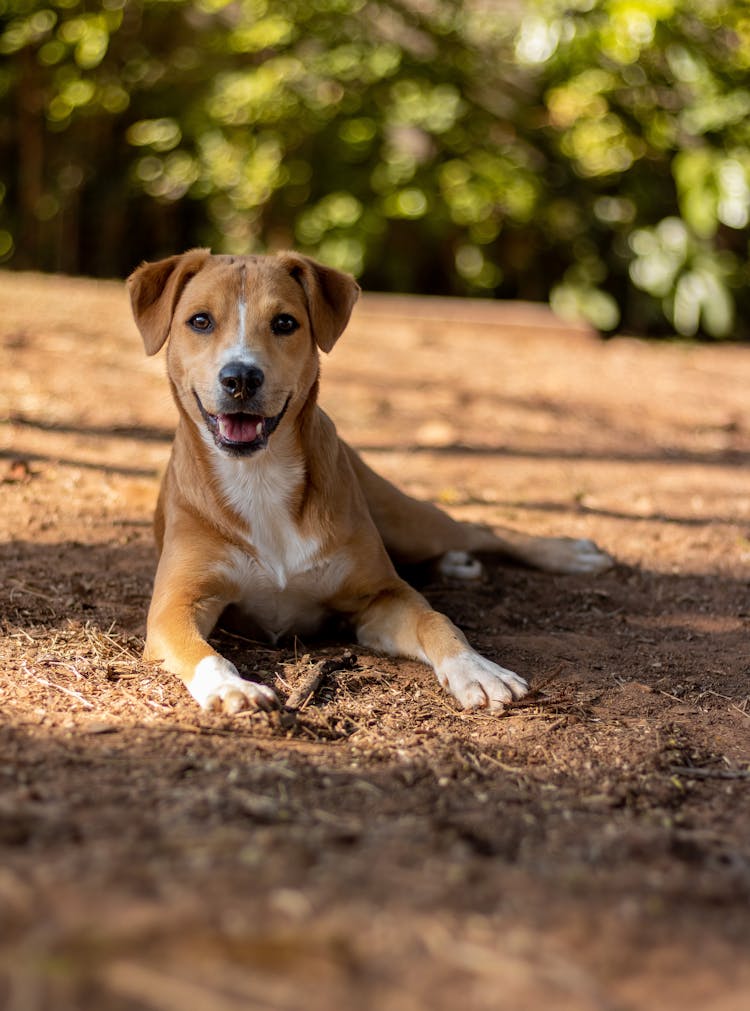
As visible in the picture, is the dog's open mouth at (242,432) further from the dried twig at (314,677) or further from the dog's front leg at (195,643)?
the dried twig at (314,677)

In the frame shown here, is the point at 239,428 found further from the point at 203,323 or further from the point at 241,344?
the point at 203,323

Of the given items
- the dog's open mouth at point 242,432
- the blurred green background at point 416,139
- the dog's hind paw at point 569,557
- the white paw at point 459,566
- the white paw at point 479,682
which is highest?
the blurred green background at point 416,139

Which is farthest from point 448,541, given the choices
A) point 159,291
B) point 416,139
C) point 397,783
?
point 416,139

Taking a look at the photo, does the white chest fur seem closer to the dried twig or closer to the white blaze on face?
the dried twig

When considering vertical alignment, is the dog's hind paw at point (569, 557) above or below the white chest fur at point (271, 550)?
below

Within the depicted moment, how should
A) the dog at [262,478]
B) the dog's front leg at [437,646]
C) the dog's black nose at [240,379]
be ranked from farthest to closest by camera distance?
1. the dog at [262,478]
2. the dog's black nose at [240,379]
3. the dog's front leg at [437,646]

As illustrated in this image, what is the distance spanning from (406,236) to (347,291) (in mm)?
7425

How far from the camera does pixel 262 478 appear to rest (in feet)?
14.9

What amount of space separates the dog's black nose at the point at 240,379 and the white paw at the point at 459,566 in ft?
5.58

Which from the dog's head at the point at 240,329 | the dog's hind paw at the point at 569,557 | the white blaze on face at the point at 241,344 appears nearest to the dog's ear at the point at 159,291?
the dog's head at the point at 240,329

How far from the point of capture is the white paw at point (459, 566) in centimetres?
557

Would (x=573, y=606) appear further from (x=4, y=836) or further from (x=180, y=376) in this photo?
(x=4, y=836)

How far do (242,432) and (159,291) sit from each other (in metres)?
0.75

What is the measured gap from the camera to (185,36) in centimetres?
1173
